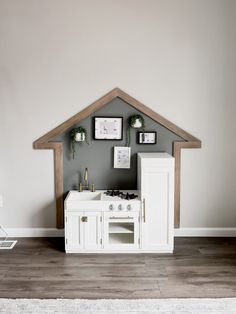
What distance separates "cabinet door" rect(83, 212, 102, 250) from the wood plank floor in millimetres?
106

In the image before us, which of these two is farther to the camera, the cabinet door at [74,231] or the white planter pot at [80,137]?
the white planter pot at [80,137]

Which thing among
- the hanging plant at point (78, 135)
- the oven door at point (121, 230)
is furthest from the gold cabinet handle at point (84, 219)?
the hanging plant at point (78, 135)

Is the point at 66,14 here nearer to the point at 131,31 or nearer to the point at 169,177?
the point at 131,31

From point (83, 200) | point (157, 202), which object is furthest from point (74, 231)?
point (157, 202)

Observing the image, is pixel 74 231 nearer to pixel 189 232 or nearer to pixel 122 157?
pixel 122 157

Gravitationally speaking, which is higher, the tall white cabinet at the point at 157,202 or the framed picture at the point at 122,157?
the framed picture at the point at 122,157

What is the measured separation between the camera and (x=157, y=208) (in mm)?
3688

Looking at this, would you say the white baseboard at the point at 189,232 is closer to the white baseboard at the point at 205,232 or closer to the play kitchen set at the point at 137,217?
the white baseboard at the point at 205,232

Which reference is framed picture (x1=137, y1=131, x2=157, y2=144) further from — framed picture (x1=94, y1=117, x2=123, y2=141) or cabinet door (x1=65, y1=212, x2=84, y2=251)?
cabinet door (x1=65, y1=212, x2=84, y2=251)

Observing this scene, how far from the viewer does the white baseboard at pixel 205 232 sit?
4219 millimetres

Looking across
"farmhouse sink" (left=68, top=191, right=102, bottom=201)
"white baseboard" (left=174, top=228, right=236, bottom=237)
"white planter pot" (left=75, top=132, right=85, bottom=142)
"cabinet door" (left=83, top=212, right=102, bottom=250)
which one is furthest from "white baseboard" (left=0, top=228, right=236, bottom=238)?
"white planter pot" (left=75, top=132, right=85, bottom=142)

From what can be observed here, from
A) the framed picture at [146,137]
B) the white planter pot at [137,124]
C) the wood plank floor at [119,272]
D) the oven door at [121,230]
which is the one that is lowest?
the wood plank floor at [119,272]

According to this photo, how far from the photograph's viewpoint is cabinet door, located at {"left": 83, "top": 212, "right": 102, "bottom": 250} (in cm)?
367

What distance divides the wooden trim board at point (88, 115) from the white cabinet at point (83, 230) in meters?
0.54
